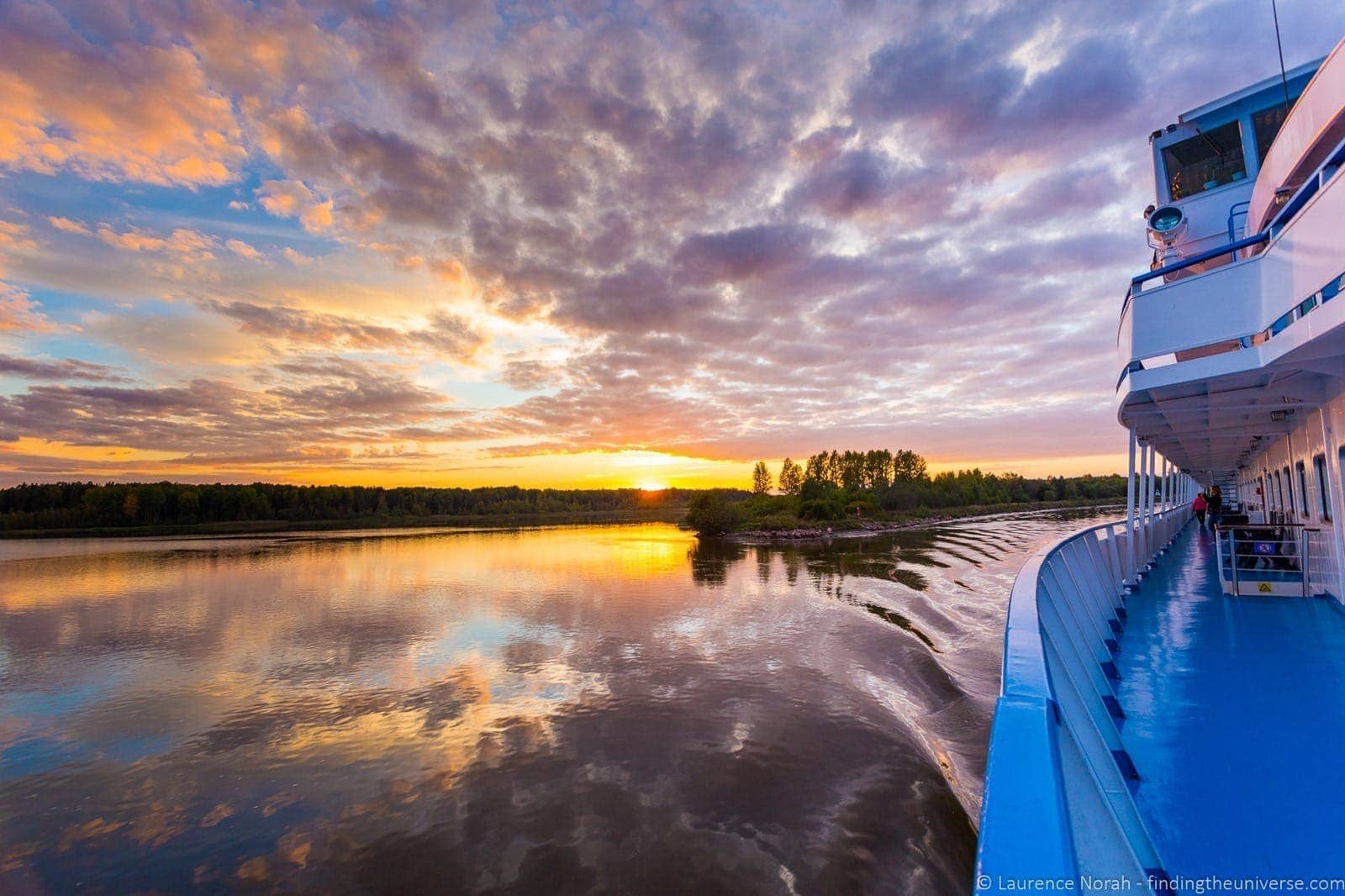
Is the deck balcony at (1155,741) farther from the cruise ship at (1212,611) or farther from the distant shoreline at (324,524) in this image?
the distant shoreline at (324,524)

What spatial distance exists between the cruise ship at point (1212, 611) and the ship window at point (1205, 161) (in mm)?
28

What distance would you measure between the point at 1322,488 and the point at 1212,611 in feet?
7.66

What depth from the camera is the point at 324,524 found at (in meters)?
92.1

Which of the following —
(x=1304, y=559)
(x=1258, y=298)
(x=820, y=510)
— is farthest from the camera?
(x=820, y=510)

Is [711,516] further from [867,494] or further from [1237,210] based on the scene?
[1237,210]

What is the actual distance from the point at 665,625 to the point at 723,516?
140 ft

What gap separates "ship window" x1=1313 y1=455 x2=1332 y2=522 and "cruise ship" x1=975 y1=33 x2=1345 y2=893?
2.8 inches

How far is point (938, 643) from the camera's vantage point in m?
14.4

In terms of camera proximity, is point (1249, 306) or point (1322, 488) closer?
point (1249, 306)

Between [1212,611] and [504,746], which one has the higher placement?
[1212,611]

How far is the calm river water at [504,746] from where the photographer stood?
6.46m

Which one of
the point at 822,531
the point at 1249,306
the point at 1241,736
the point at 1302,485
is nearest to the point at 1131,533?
the point at 1302,485

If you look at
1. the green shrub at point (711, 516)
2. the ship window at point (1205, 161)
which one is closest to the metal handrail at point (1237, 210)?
the ship window at point (1205, 161)

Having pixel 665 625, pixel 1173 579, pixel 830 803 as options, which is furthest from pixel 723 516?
pixel 830 803
